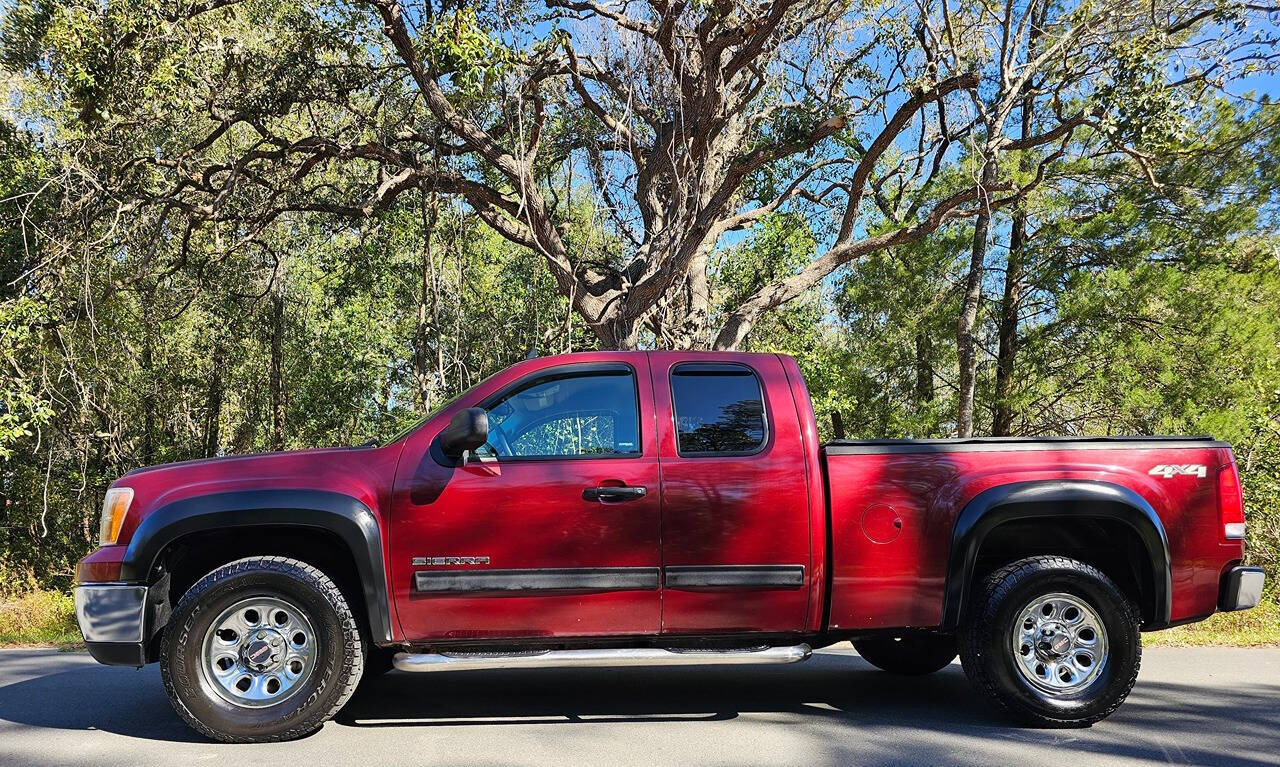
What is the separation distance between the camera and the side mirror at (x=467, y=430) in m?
4.71

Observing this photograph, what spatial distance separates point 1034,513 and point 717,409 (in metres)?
1.77

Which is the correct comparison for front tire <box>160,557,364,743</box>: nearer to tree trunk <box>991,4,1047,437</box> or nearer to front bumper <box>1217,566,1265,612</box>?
front bumper <box>1217,566,1265,612</box>

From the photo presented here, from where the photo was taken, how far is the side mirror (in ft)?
15.5

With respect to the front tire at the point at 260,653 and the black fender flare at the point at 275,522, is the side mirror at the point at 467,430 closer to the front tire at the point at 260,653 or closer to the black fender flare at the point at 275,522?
the black fender flare at the point at 275,522

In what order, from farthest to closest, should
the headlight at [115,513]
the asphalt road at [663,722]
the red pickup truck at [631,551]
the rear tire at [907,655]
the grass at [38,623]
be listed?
1. the grass at [38,623]
2. the rear tire at [907,655]
3. the headlight at [115,513]
4. the red pickup truck at [631,551]
5. the asphalt road at [663,722]

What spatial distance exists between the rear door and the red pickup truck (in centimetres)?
1

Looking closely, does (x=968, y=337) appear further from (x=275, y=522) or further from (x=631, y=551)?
(x=275, y=522)

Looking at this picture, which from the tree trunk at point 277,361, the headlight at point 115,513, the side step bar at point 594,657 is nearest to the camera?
the side step bar at point 594,657

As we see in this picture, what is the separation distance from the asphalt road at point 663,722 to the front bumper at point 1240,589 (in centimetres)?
63

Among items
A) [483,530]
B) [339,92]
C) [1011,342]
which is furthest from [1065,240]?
[483,530]

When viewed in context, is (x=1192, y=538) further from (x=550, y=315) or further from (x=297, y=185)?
(x=550, y=315)

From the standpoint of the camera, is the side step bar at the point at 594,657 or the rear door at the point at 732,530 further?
the rear door at the point at 732,530

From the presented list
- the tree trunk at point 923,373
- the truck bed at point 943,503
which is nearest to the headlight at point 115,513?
the truck bed at point 943,503

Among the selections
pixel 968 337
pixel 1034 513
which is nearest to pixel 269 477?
pixel 1034 513
